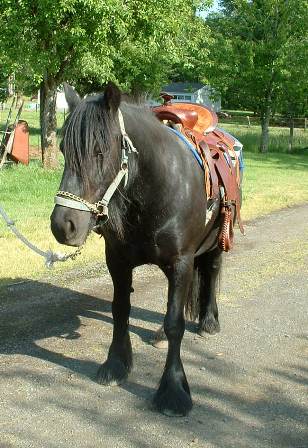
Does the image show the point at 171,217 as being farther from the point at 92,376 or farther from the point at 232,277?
the point at 232,277

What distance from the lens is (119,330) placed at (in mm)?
4406

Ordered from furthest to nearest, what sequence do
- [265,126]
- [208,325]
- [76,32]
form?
[265,126]
[76,32]
[208,325]

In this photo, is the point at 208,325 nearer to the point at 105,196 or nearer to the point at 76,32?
the point at 105,196

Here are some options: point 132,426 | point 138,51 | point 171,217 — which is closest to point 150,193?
point 171,217

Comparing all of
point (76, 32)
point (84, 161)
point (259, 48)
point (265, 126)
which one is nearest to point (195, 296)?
point (84, 161)

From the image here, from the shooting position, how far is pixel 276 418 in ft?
12.5

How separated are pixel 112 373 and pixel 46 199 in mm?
8247

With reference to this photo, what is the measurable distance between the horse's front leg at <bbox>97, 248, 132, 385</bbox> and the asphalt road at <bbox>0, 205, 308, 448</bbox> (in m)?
0.09

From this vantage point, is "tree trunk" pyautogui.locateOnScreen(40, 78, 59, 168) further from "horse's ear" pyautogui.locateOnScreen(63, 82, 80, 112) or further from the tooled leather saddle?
"horse's ear" pyautogui.locateOnScreen(63, 82, 80, 112)

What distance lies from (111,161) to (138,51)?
13.8m

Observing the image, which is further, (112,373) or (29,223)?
(29,223)

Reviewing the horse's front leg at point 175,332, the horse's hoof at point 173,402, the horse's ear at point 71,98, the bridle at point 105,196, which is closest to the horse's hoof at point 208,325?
the horse's front leg at point 175,332

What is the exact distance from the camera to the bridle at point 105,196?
3232 mm

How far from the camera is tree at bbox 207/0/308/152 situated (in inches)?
1051
